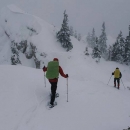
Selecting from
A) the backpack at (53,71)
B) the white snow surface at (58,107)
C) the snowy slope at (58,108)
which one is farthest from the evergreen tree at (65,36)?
the backpack at (53,71)

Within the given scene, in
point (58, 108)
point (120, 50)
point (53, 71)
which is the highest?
point (120, 50)

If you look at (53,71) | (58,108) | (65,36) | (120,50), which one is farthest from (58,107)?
(120,50)

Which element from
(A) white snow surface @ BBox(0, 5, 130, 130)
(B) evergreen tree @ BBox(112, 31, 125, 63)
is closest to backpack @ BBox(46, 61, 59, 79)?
(A) white snow surface @ BBox(0, 5, 130, 130)

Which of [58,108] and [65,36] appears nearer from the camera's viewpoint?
[58,108]

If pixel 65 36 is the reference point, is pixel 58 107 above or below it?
below

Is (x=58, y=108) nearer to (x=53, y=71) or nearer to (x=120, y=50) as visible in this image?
(x=53, y=71)

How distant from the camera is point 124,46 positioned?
4738 centimetres

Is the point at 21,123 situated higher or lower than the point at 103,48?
lower

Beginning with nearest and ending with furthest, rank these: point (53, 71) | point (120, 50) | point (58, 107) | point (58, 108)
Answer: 1. point (58, 108)
2. point (58, 107)
3. point (53, 71)
4. point (120, 50)

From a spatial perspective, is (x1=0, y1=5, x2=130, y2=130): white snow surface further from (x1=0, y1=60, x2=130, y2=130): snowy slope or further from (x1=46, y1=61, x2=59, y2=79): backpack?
(x1=46, y1=61, x2=59, y2=79): backpack

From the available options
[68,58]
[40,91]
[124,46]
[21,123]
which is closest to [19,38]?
[68,58]

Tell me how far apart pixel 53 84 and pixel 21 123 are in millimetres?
2498

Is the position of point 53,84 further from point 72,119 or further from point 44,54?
point 44,54

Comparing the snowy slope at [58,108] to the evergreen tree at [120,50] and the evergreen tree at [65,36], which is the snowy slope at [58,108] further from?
the evergreen tree at [120,50]
